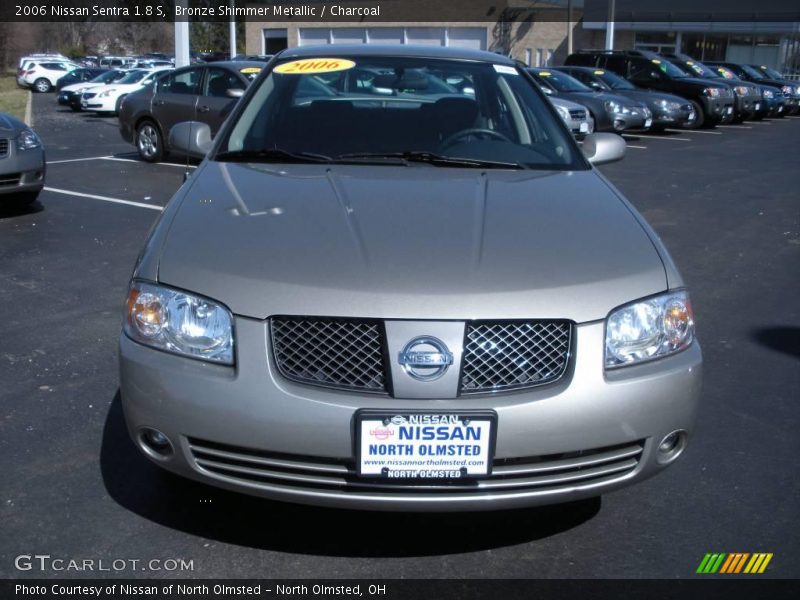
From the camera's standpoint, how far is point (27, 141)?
8.80m

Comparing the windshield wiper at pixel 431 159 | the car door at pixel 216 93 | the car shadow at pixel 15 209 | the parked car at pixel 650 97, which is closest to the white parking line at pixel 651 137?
the parked car at pixel 650 97

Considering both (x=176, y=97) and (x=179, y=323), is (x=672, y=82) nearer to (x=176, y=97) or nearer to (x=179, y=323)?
(x=176, y=97)

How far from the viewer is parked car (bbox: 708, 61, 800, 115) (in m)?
27.8

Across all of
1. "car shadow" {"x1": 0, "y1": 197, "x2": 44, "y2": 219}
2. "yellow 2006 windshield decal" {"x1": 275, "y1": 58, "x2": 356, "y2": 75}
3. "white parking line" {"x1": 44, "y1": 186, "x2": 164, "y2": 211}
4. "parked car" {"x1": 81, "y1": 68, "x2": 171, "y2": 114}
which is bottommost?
"parked car" {"x1": 81, "y1": 68, "x2": 171, "y2": 114}

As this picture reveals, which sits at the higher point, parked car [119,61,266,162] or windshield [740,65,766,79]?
parked car [119,61,266,162]

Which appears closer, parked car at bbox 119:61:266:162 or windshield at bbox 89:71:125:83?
parked car at bbox 119:61:266:162

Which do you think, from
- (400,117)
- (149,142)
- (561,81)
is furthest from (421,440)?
(561,81)

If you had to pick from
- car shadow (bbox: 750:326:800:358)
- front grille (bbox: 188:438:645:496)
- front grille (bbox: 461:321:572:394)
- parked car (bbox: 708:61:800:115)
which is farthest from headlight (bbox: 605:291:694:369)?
parked car (bbox: 708:61:800:115)

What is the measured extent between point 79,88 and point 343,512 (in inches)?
1053

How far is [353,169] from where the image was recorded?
3.87 m

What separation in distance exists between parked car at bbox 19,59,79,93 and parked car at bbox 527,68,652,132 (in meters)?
30.1

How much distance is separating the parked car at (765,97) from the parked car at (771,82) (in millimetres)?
484

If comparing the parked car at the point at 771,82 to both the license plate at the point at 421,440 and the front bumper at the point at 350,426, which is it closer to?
the front bumper at the point at 350,426

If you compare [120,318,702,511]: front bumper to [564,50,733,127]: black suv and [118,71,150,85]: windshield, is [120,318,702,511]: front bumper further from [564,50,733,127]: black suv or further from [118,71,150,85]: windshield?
[118,71,150,85]: windshield
